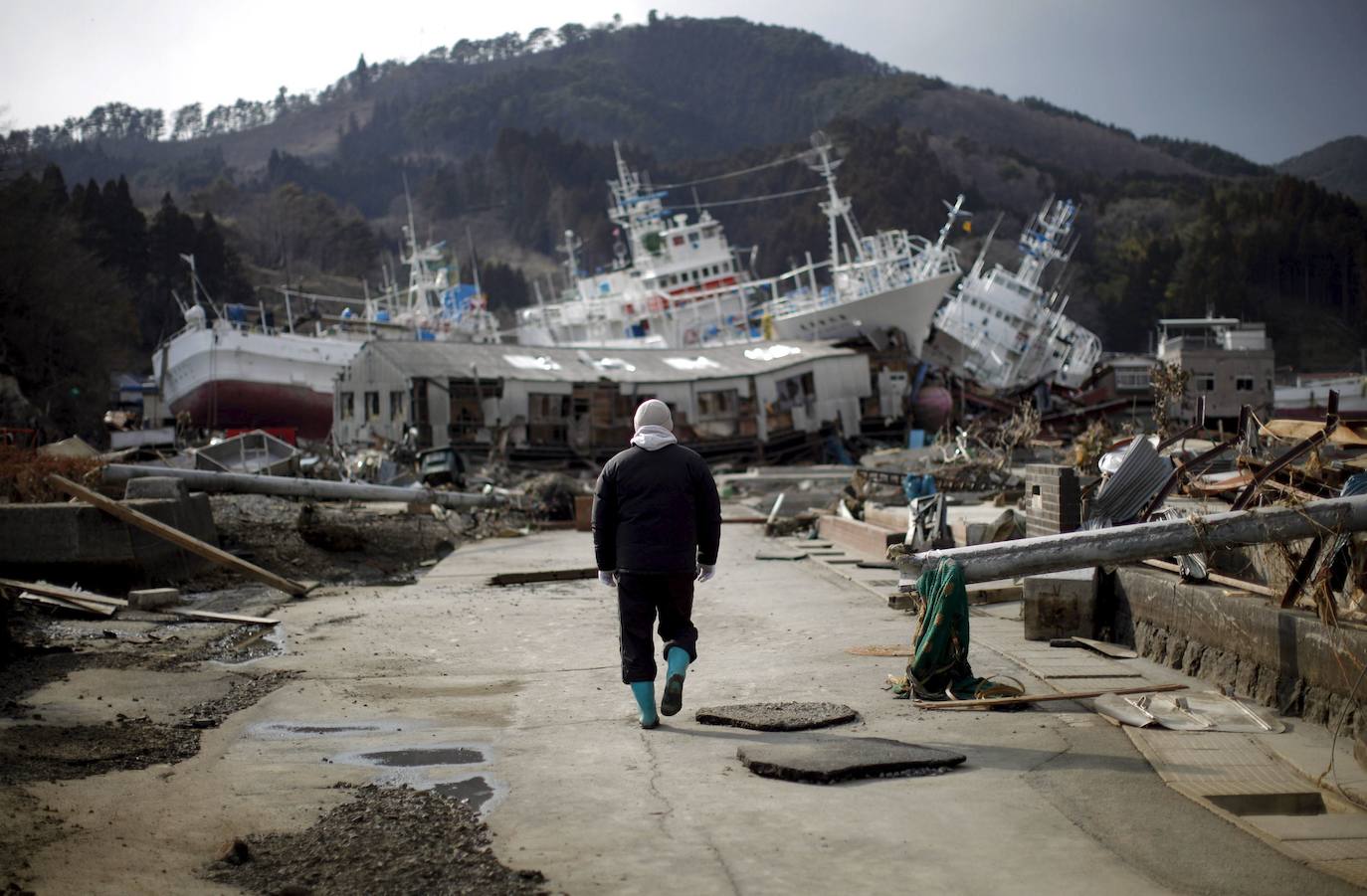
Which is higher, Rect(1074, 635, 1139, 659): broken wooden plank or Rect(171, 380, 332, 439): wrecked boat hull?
Rect(171, 380, 332, 439): wrecked boat hull

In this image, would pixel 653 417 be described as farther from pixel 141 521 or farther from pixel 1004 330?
pixel 1004 330

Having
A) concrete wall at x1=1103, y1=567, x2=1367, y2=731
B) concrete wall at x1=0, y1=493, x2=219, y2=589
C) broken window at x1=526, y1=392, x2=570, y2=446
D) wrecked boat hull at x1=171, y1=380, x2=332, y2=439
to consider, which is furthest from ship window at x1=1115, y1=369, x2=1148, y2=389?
concrete wall at x1=1103, y1=567, x2=1367, y2=731

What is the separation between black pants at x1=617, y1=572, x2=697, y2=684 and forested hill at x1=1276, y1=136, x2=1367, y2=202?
48105mm

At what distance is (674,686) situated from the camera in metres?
5.85

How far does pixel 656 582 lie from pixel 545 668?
2.00 meters

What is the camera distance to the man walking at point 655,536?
5.96m

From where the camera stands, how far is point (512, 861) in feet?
12.4

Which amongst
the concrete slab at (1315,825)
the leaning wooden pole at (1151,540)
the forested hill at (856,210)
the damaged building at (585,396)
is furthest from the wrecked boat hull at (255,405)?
the concrete slab at (1315,825)

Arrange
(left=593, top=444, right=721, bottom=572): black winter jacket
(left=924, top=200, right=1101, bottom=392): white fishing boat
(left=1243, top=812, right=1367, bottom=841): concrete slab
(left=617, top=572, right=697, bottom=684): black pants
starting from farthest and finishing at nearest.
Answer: (left=924, top=200, right=1101, bottom=392): white fishing boat, (left=593, top=444, right=721, bottom=572): black winter jacket, (left=617, top=572, right=697, bottom=684): black pants, (left=1243, top=812, right=1367, bottom=841): concrete slab

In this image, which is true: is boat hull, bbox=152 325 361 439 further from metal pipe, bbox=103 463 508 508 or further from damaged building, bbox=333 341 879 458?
metal pipe, bbox=103 463 508 508

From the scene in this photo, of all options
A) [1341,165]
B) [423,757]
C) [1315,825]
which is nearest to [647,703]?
[423,757]

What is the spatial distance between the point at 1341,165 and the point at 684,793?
73316mm

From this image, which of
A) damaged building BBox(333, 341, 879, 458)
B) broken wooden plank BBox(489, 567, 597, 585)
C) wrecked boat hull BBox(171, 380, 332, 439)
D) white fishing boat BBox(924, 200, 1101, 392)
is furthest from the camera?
white fishing boat BBox(924, 200, 1101, 392)

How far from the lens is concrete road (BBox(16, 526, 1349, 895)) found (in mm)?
3652
